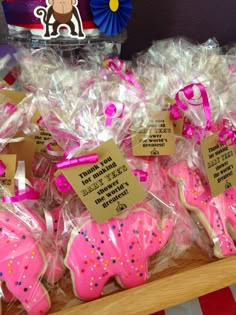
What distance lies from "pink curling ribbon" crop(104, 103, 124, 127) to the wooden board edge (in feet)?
1.06

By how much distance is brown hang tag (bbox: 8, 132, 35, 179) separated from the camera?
2.70 feet

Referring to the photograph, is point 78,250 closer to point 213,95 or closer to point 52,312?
point 52,312

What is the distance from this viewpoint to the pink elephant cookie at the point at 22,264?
72 cm

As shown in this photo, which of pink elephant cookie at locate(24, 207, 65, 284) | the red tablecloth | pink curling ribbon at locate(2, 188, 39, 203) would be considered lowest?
the red tablecloth

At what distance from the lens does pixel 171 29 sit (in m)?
1.42

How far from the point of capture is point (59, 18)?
3.50 feet

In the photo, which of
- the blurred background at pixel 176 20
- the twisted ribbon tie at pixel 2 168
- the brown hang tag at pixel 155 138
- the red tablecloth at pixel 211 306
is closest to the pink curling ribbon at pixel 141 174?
the brown hang tag at pixel 155 138

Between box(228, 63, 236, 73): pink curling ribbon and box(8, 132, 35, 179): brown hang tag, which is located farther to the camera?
box(228, 63, 236, 73): pink curling ribbon

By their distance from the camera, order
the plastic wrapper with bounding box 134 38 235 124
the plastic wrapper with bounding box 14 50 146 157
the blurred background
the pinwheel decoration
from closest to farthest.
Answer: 1. the plastic wrapper with bounding box 14 50 146 157
2. the plastic wrapper with bounding box 134 38 235 124
3. the pinwheel decoration
4. the blurred background

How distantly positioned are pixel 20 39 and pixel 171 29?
0.53 meters

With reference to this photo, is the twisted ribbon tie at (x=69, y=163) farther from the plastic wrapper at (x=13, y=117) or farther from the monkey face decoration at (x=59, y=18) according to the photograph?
the monkey face decoration at (x=59, y=18)

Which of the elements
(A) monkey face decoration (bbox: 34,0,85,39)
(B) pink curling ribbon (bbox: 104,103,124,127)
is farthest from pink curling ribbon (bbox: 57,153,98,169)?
(A) monkey face decoration (bbox: 34,0,85,39)

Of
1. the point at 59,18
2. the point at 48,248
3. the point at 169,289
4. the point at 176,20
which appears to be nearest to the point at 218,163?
the point at 169,289

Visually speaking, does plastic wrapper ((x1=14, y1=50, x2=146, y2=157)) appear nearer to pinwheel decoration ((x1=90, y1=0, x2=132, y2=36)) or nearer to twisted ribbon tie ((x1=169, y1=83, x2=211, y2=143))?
twisted ribbon tie ((x1=169, y1=83, x2=211, y2=143))
